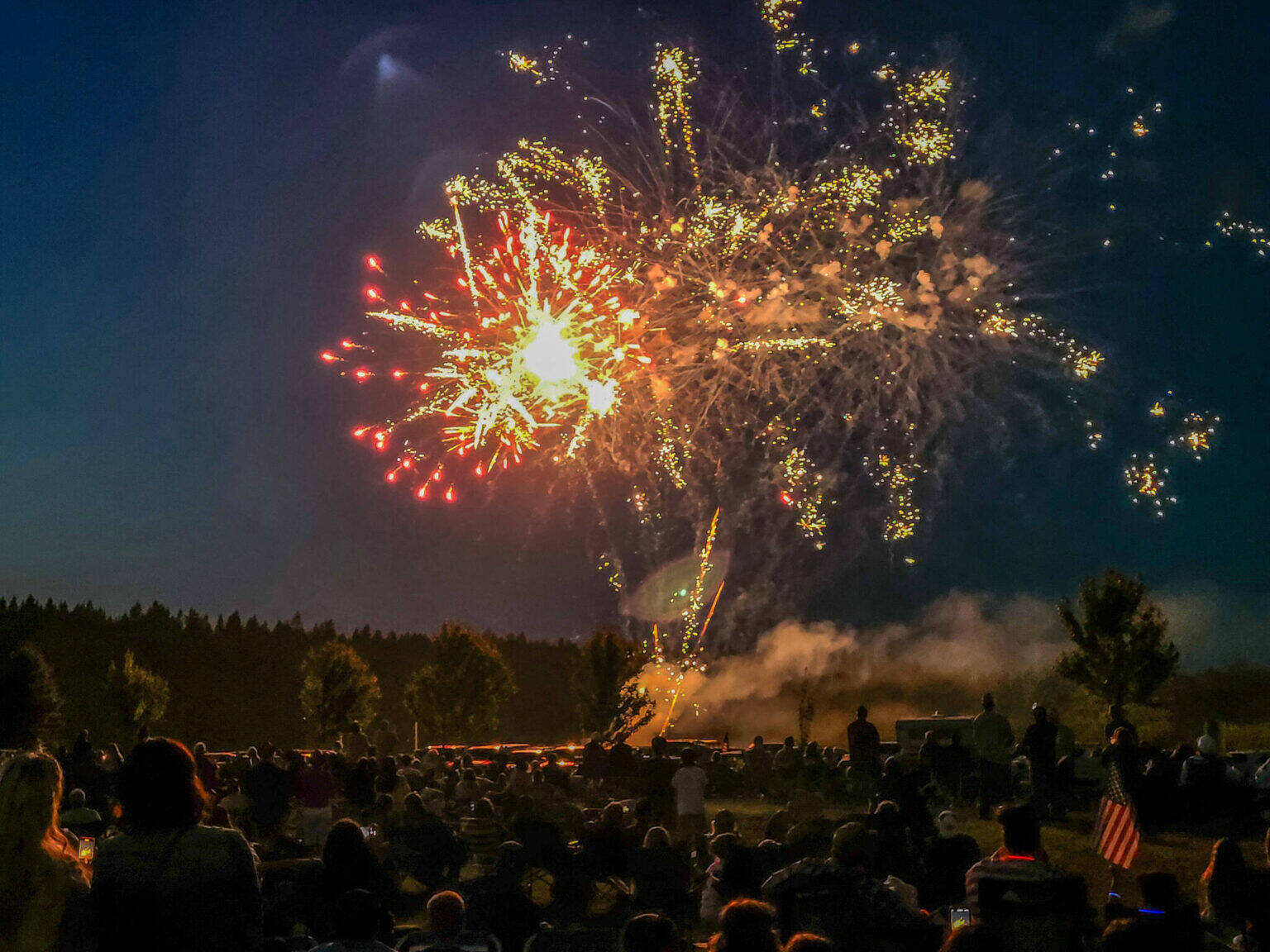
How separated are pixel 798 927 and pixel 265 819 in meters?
10.3

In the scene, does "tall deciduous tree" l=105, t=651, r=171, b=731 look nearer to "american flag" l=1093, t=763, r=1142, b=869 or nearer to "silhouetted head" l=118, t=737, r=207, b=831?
"american flag" l=1093, t=763, r=1142, b=869

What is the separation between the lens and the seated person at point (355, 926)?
15.8ft

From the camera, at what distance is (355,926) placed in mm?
4848

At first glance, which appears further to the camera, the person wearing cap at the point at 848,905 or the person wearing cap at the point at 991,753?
the person wearing cap at the point at 991,753

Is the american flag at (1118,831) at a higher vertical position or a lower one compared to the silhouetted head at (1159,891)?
lower

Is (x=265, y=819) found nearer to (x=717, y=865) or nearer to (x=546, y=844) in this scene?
(x=546, y=844)

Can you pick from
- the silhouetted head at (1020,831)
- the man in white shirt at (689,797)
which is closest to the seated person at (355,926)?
the silhouetted head at (1020,831)

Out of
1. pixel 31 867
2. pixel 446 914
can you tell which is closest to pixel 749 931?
pixel 446 914

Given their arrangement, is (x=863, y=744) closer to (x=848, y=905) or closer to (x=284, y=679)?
(x=848, y=905)

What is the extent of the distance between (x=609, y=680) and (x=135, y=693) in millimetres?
29252

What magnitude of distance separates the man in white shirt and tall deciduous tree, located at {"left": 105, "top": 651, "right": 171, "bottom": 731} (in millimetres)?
61811

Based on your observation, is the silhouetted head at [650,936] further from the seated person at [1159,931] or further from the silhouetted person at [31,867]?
the silhouetted person at [31,867]

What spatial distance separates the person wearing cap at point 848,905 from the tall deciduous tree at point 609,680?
57.7 metres

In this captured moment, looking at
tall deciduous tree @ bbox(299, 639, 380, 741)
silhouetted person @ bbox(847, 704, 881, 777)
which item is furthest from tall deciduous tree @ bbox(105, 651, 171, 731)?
silhouetted person @ bbox(847, 704, 881, 777)
